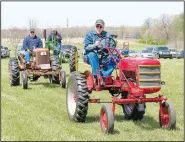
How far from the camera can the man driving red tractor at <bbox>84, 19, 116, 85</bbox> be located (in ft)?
25.7

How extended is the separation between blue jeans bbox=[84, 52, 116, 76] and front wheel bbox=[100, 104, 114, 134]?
1197mm

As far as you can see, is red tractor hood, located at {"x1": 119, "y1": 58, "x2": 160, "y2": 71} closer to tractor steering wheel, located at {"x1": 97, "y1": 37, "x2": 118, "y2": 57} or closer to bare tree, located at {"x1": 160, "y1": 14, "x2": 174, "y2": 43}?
tractor steering wheel, located at {"x1": 97, "y1": 37, "x2": 118, "y2": 57}

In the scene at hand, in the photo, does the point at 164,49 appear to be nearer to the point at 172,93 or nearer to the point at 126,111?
the point at 172,93

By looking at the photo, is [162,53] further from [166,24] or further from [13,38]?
[166,24]

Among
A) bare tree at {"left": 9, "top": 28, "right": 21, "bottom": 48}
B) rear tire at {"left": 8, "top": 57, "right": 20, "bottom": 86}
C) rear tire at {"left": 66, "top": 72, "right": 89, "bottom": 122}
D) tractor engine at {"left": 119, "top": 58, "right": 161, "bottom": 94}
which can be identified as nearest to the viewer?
tractor engine at {"left": 119, "top": 58, "right": 161, "bottom": 94}

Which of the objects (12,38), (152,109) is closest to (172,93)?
(152,109)

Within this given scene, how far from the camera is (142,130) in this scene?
700cm

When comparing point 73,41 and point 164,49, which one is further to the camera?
point 73,41

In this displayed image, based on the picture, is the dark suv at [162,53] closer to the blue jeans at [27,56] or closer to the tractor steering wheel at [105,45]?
the blue jeans at [27,56]

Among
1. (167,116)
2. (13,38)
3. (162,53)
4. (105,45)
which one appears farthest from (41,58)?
(13,38)

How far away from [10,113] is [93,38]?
2.34 metres

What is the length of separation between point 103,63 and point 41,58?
6117mm

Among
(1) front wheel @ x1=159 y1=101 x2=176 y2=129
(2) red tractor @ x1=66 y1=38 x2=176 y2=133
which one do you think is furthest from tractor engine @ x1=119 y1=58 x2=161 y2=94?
(1) front wheel @ x1=159 y1=101 x2=176 y2=129

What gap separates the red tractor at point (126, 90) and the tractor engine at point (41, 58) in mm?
5717
